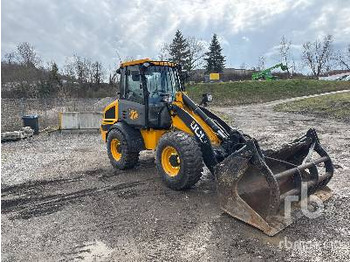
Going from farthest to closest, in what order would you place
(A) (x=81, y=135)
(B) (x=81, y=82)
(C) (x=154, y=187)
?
(B) (x=81, y=82)
(A) (x=81, y=135)
(C) (x=154, y=187)

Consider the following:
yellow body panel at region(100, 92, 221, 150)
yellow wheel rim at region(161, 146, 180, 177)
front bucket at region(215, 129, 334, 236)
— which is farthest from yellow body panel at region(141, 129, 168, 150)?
front bucket at region(215, 129, 334, 236)

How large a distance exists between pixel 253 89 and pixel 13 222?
33.2 m

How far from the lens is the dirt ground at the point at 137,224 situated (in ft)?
12.8

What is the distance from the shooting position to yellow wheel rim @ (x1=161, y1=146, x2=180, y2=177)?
18.5 feet

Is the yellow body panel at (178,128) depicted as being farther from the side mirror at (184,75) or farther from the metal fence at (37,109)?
the metal fence at (37,109)

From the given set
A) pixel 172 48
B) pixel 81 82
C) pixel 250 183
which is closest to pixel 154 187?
pixel 250 183

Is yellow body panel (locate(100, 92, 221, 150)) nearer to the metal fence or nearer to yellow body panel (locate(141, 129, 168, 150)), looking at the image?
yellow body panel (locate(141, 129, 168, 150))

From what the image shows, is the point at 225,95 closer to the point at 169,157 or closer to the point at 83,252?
the point at 169,157

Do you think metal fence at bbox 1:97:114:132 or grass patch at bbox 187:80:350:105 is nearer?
metal fence at bbox 1:97:114:132

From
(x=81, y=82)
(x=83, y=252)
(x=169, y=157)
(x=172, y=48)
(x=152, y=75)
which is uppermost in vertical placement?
(x=172, y=48)

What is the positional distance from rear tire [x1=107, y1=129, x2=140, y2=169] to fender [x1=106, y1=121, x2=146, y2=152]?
7 cm

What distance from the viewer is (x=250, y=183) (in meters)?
4.84

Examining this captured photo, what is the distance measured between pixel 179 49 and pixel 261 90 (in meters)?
23.2

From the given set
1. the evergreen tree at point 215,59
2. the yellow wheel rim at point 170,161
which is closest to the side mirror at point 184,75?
the yellow wheel rim at point 170,161
